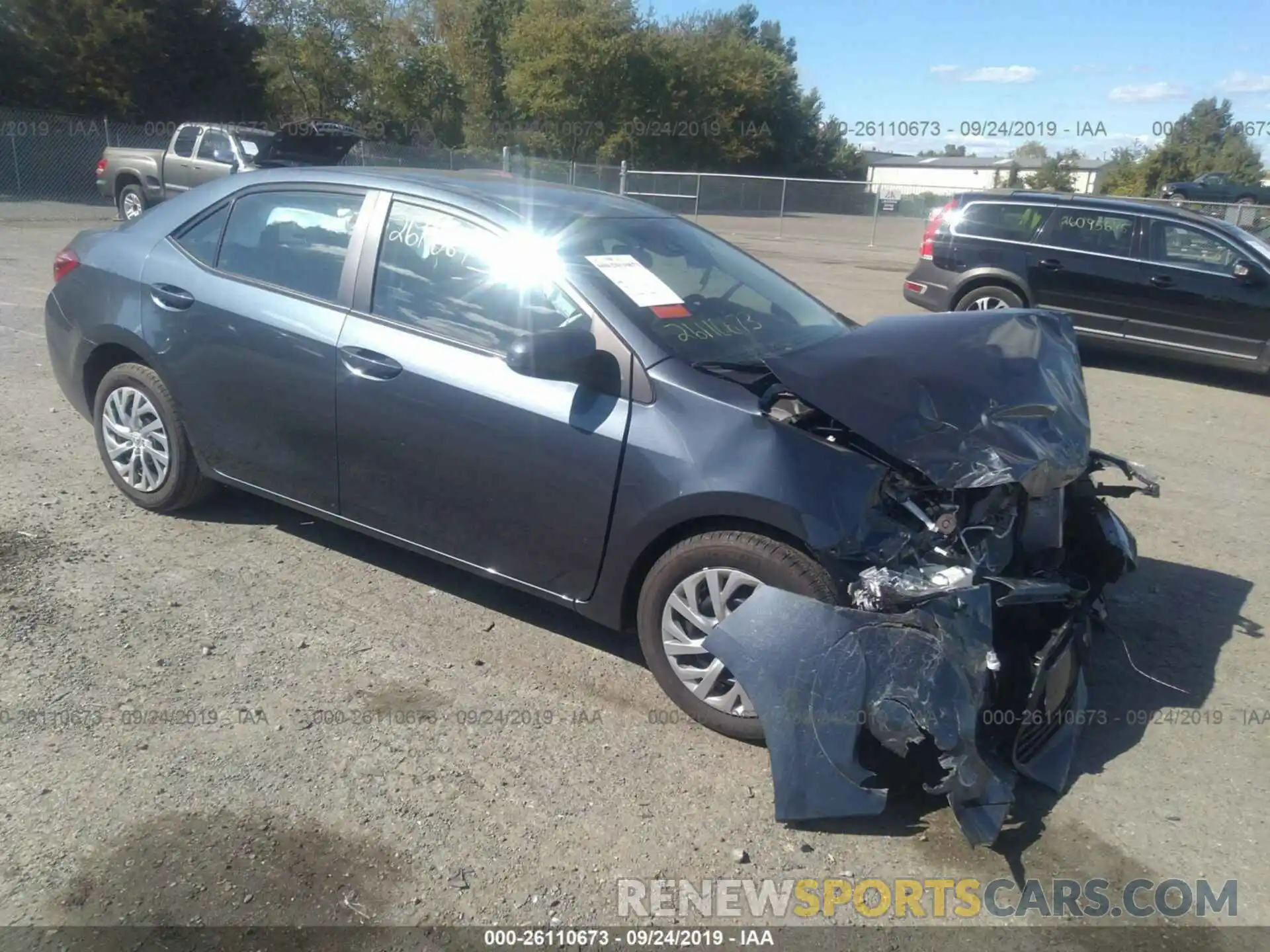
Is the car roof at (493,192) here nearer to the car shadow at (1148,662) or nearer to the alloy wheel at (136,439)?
the alloy wheel at (136,439)

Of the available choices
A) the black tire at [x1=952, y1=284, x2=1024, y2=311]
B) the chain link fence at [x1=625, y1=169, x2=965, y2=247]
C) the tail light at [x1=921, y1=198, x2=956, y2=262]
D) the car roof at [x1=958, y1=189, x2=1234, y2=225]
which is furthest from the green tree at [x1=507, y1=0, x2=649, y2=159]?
the black tire at [x1=952, y1=284, x2=1024, y2=311]

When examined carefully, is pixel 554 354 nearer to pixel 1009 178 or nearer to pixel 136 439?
pixel 136 439

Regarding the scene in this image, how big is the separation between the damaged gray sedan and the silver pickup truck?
1244cm

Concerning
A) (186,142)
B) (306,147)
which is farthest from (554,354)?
(186,142)

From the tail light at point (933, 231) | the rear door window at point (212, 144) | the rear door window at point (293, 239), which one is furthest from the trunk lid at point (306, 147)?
the rear door window at point (293, 239)

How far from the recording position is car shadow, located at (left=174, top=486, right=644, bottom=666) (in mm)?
4289

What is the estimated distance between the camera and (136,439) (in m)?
5.01

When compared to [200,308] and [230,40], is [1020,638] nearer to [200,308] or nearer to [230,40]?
[200,308]

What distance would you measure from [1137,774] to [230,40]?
34.8 metres

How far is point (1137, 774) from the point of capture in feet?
11.6

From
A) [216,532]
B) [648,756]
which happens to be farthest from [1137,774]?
[216,532]

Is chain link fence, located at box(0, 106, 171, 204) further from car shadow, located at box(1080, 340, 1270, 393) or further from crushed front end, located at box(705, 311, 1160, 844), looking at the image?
crushed front end, located at box(705, 311, 1160, 844)

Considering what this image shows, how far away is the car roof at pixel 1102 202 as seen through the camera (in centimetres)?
1002

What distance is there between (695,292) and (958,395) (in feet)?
3.92
